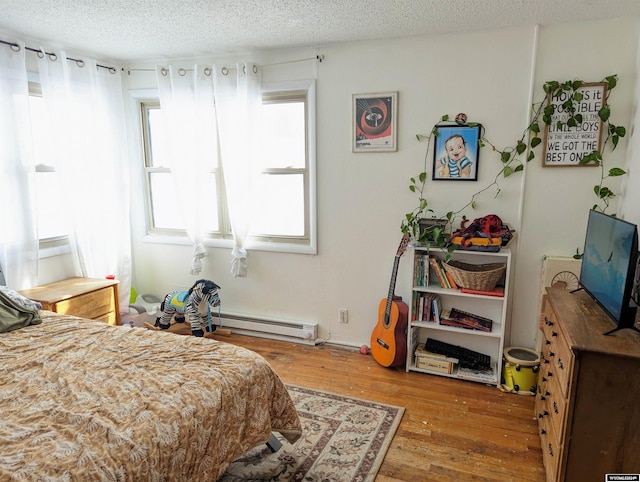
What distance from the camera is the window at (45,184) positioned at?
3244mm

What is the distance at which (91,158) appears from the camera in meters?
3.53

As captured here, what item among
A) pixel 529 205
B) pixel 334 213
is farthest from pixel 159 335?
pixel 529 205

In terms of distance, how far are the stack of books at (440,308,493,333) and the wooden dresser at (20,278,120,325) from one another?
2.51m

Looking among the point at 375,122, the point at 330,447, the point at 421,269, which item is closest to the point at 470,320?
the point at 421,269

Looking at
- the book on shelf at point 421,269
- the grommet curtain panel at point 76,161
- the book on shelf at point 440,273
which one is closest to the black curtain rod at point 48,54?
the grommet curtain panel at point 76,161

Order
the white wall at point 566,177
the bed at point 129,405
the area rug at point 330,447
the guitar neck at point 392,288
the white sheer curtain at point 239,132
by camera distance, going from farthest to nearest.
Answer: the white sheer curtain at point 239,132
the guitar neck at point 392,288
the white wall at point 566,177
the area rug at point 330,447
the bed at point 129,405

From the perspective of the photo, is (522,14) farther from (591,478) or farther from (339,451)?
(339,451)

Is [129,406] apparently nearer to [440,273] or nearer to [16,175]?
[440,273]

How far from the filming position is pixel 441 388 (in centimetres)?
286

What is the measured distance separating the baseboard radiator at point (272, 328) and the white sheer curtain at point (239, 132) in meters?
0.70

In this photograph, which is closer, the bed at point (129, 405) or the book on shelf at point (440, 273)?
the bed at point (129, 405)

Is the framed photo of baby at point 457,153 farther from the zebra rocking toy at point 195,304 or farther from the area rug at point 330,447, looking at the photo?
the zebra rocking toy at point 195,304

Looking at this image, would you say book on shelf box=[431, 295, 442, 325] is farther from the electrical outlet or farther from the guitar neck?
the electrical outlet

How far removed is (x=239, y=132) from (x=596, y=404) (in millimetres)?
2873
